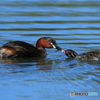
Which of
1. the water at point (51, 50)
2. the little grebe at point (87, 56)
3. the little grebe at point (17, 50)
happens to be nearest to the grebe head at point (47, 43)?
the water at point (51, 50)

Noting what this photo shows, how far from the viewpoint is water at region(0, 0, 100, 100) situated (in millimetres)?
9086

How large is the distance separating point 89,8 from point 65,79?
11.2 meters

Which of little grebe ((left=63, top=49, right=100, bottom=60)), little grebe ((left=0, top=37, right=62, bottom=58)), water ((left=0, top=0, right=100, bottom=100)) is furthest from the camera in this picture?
little grebe ((left=0, top=37, right=62, bottom=58))

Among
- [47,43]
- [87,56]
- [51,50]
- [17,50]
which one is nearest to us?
[87,56]

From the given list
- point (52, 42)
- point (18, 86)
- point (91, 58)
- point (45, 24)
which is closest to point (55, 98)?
point (18, 86)

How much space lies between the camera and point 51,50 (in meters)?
13.4

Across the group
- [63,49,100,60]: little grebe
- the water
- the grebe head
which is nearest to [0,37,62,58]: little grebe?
the water

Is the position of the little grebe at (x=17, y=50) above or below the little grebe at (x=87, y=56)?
above

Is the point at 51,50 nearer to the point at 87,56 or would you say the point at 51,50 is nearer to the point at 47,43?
the point at 47,43

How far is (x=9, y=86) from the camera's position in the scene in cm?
926

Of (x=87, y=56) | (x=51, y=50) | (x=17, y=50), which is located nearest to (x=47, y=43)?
(x=51, y=50)

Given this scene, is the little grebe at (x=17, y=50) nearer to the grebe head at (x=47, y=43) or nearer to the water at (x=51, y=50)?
the water at (x=51, y=50)

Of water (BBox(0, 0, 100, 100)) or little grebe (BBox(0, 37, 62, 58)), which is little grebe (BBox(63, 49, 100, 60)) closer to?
water (BBox(0, 0, 100, 100))

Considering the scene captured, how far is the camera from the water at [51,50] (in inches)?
358
